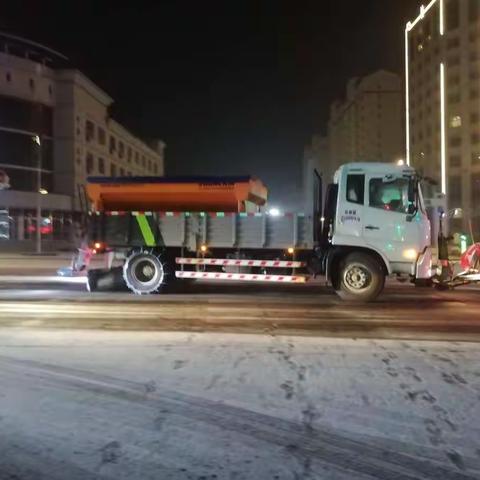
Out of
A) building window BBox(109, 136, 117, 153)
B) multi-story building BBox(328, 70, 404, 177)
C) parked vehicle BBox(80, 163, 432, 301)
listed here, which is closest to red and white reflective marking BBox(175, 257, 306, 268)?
parked vehicle BBox(80, 163, 432, 301)

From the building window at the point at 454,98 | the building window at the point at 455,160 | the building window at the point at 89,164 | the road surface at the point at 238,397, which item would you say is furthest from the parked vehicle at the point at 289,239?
the building window at the point at 454,98

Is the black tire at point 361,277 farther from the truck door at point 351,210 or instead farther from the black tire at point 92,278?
the black tire at point 92,278

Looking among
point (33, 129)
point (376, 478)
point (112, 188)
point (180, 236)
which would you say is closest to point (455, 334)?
point (376, 478)

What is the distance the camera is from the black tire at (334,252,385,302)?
14.9 m

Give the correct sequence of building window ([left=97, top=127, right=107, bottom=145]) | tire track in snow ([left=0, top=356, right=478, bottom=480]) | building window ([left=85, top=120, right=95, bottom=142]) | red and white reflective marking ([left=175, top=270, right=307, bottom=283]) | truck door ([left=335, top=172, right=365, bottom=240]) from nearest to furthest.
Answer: tire track in snow ([left=0, top=356, right=478, bottom=480])
truck door ([left=335, top=172, right=365, bottom=240])
red and white reflective marking ([left=175, top=270, right=307, bottom=283])
building window ([left=85, top=120, right=95, bottom=142])
building window ([left=97, top=127, right=107, bottom=145])

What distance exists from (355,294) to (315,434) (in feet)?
31.6

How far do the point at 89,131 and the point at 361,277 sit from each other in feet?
211

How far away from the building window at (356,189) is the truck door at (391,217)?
11 cm

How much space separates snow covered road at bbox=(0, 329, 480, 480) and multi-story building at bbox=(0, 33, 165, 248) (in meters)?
54.3

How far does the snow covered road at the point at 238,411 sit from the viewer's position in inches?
192

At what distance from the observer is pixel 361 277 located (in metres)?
15.0

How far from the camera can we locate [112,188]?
17.2 m

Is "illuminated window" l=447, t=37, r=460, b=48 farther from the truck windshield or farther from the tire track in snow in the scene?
the tire track in snow

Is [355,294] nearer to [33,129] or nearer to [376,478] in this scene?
[376,478]
